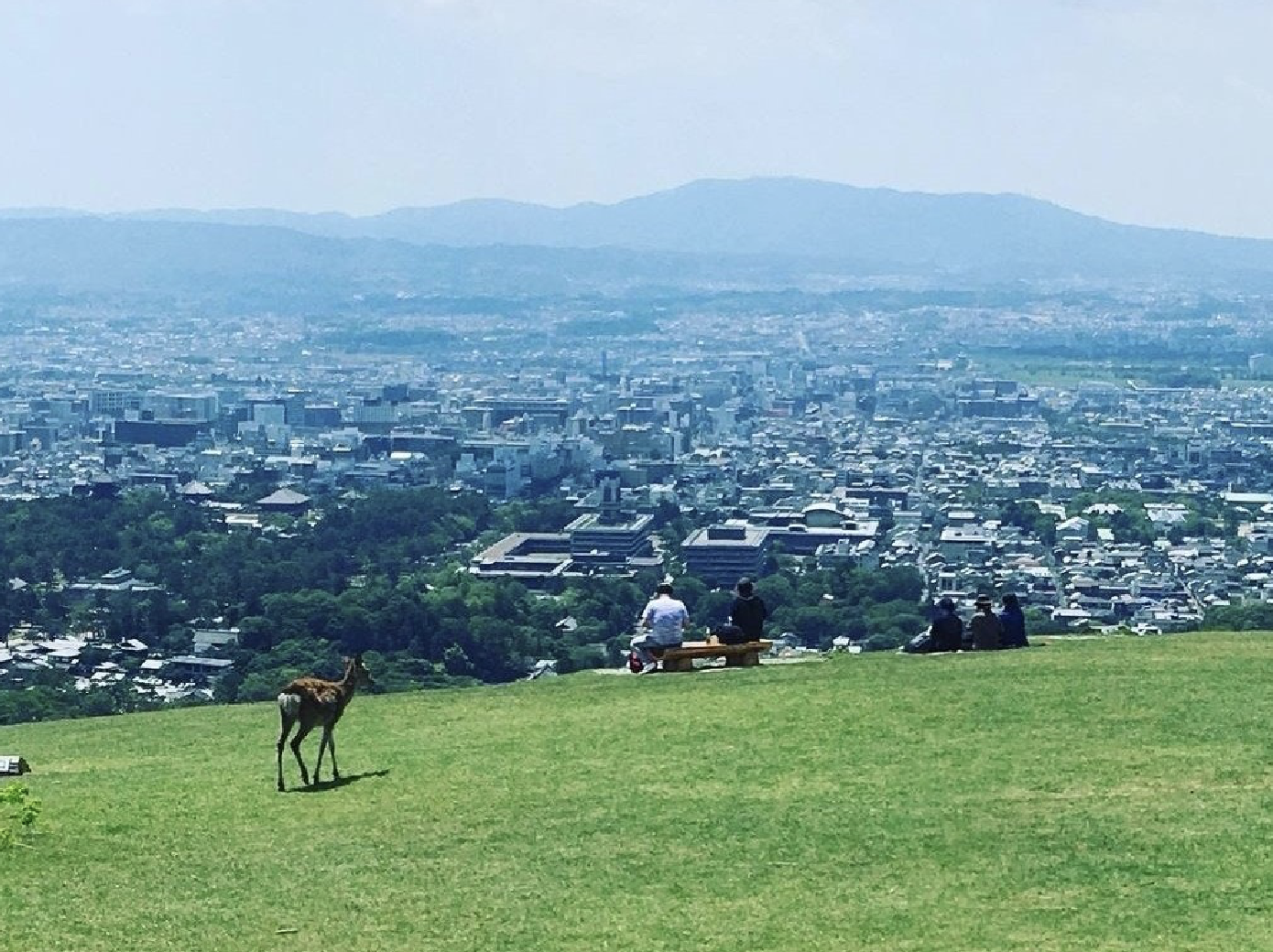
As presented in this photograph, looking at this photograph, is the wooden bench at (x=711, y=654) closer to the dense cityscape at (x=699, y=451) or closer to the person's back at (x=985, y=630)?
the person's back at (x=985, y=630)

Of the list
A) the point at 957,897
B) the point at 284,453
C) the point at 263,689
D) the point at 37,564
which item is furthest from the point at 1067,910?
the point at 284,453

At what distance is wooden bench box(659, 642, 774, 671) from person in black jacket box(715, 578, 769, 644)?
0.43 feet

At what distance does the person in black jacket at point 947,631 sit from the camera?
634 inches

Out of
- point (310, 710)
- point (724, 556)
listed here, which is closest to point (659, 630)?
point (310, 710)

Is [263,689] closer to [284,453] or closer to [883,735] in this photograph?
[883,735]

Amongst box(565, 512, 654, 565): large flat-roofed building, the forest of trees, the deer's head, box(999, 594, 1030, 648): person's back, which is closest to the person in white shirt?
box(999, 594, 1030, 648): person's back

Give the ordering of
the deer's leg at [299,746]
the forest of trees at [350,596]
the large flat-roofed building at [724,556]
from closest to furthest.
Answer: the deer's leg at [299,746] < the forest of trees at [350,596] < the large flat-roofed building at [724,556]

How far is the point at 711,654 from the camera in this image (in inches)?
634

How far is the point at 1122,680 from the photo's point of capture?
13.8 meters

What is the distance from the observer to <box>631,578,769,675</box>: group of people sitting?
15.9m

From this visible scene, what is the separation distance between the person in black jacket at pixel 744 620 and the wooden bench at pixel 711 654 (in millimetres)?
131

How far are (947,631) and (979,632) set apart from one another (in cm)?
25

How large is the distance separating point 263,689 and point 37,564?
23.2 metres

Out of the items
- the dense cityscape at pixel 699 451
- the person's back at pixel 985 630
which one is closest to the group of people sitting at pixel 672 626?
the person's back at pixel 985 630
